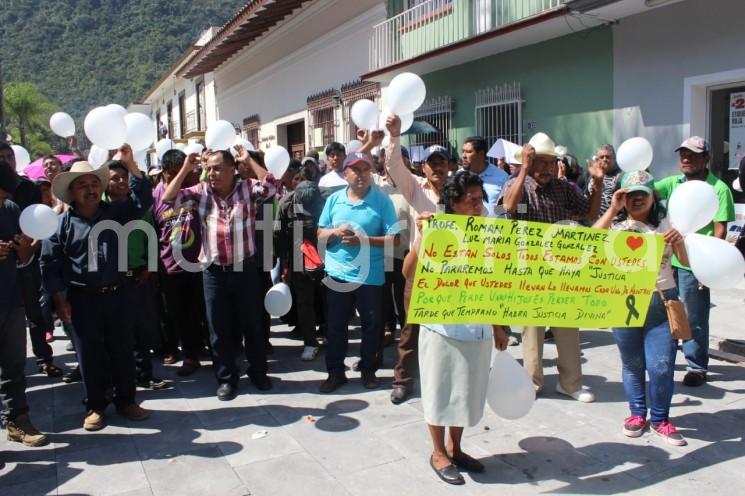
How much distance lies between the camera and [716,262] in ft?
10.7

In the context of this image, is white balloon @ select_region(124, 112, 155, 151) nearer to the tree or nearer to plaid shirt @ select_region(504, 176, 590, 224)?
plaid shirt @ select_region(504, 176, 590, 224)

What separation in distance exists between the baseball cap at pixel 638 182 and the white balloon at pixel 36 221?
3.36 metres

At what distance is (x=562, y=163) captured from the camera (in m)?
6.29

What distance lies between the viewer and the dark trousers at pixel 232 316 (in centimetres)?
453

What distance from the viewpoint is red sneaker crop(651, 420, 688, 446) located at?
11.6 ft

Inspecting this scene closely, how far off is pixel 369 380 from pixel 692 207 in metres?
2.55

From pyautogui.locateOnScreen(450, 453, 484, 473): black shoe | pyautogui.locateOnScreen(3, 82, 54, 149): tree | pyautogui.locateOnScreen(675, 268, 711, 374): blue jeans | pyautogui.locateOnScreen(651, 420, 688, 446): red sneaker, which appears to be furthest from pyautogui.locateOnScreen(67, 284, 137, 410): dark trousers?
pyautogui.locateOnScreen(3, 82, 54, 149): tree

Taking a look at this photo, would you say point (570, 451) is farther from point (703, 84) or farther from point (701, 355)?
point (703, 84)

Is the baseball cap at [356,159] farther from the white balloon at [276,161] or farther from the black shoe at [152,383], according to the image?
the black shoe at [152,383]

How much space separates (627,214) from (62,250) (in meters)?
3.52

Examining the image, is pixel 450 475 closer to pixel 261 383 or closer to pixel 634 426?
pixel 634 426

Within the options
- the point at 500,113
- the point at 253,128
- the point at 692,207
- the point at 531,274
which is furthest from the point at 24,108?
the point at 692,207

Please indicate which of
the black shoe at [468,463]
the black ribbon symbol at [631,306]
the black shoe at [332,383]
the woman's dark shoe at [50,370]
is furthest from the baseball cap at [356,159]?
the woman's dark shoe at [50,370]

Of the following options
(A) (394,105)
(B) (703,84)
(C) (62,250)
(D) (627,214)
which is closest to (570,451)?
(D) (627,214)
